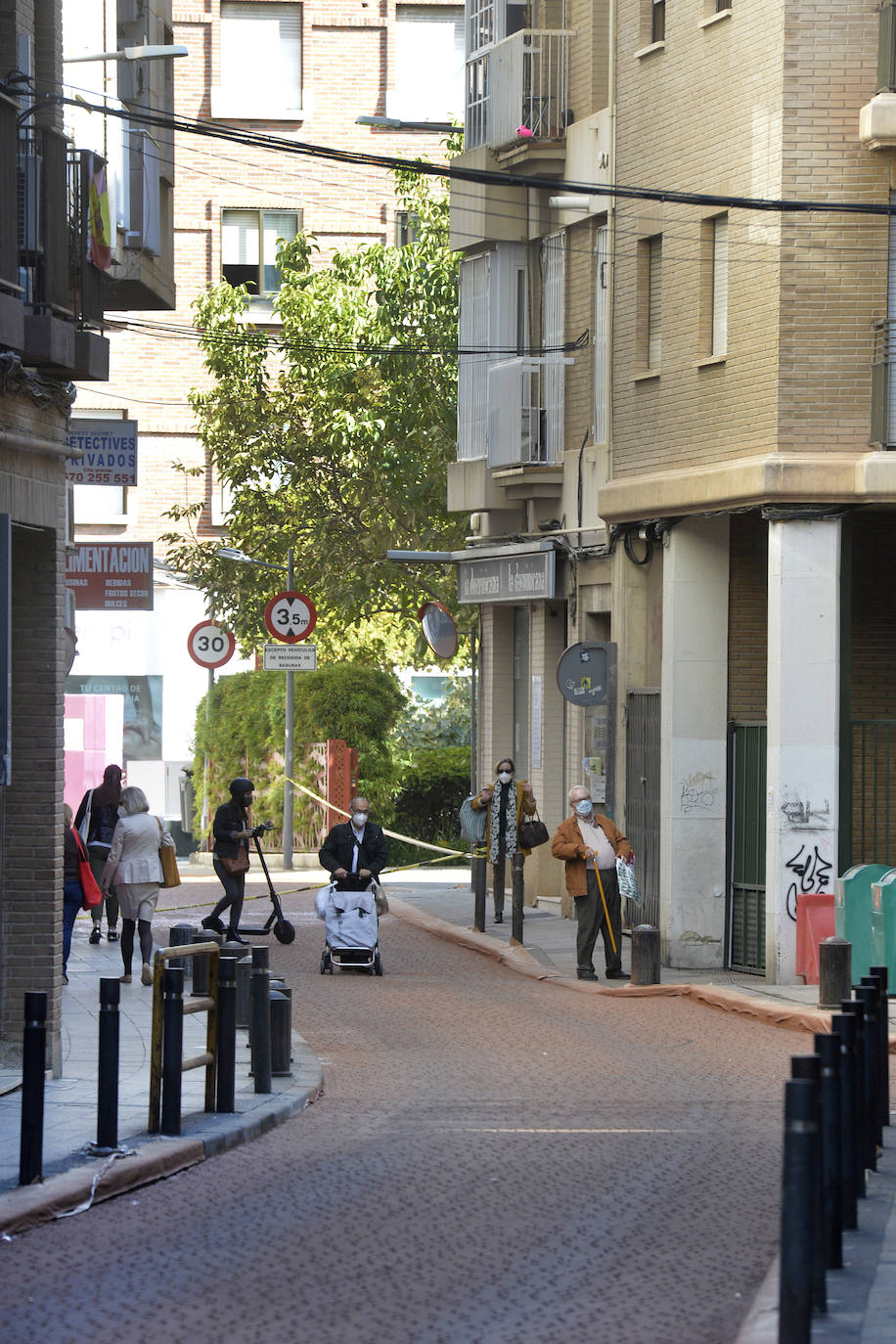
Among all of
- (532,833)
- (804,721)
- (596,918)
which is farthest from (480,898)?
(804,721)

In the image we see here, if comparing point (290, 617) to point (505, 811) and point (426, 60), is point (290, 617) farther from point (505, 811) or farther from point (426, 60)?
point (426, 60)

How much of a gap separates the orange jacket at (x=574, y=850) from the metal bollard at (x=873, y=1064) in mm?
8117

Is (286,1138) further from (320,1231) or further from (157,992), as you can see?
(320,1231)

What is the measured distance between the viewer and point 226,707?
1350 inches

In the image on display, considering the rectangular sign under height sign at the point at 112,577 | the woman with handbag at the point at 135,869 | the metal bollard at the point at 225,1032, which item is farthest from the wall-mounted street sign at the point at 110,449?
the metal bollard at the point at 225,1032

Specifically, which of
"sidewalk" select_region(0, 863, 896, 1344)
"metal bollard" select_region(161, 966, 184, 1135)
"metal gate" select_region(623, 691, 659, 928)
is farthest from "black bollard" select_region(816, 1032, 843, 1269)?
"metal gate" select_region(623, 691, 659, 928)

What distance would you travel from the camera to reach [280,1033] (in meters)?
13.3

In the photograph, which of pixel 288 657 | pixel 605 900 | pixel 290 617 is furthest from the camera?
pixel 290 617

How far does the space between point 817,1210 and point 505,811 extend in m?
17.7

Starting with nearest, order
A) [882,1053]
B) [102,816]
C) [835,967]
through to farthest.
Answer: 1. [882,1053]
2. [835,967]
3. [102,816]

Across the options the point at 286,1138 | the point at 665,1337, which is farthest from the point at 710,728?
the point at 665,1337

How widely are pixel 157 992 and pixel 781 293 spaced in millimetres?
10646

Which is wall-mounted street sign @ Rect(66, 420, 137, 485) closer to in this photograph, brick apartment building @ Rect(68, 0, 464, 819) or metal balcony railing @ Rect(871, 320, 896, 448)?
metal balcony railing @ Rect(871, 320, 896, 448)

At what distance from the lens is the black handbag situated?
79.2 feet
